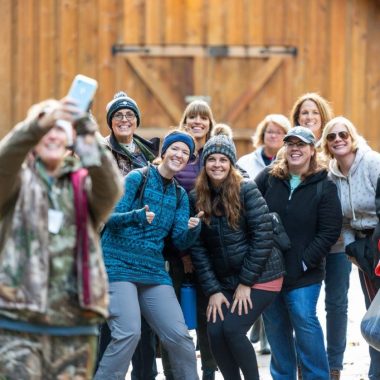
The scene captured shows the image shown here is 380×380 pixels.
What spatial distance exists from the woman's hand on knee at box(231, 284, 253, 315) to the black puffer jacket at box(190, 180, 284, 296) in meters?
0.05

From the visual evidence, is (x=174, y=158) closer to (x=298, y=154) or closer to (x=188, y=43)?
(x=298, y=154)

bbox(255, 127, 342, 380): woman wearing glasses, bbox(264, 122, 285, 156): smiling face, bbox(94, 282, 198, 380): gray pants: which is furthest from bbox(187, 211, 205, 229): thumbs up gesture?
bbox(264, 122, 285, 156): smiling face

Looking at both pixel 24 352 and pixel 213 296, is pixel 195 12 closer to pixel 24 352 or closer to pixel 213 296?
pixel 213 296

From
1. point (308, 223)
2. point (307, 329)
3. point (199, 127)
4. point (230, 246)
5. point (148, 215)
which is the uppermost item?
point (199, 127)

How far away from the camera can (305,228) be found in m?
7.79

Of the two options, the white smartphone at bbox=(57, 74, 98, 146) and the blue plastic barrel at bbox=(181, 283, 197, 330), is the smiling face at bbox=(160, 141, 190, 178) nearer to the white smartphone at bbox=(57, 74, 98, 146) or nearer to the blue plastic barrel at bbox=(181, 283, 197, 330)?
the blue plastic barrel at bbox=(181, 283, 197, 330)

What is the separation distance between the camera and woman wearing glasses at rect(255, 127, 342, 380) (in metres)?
7.73

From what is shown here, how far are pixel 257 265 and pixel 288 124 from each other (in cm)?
213

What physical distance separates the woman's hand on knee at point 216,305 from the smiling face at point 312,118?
6.30 ft

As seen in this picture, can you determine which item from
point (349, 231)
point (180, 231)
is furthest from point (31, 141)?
point (349, 231)

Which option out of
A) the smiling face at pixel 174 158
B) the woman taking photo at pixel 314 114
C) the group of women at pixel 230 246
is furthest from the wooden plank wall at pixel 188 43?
the smiling face at pixel 174 158

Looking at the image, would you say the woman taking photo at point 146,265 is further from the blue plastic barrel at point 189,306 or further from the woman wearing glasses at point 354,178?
the woman wearing glasses at point 354,178

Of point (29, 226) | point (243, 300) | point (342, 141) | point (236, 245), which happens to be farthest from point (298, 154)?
point (29, 226)

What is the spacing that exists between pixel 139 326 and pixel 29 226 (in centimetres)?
229
